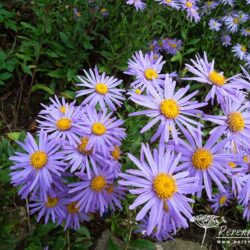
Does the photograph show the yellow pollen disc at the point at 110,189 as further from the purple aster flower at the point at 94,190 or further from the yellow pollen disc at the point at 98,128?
the yellow pollen disc at the point at 98,128

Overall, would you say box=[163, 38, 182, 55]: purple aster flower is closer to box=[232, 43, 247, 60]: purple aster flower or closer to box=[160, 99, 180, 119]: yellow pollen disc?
box=[232, 43, 247, 60]: purple aster flower

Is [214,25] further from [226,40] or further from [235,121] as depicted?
[235,121]

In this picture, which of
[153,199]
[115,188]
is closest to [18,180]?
[115,188]

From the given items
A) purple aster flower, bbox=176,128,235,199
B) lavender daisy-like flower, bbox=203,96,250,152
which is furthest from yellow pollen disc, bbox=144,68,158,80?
purple aster flower, bbox=176,128,235,199

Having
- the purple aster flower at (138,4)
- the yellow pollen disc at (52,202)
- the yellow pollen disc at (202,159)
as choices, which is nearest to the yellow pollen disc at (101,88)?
the yellow pollen disc at (52,202)

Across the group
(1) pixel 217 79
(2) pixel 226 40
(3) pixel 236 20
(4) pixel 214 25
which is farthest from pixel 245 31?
(1) pixel 217 79
